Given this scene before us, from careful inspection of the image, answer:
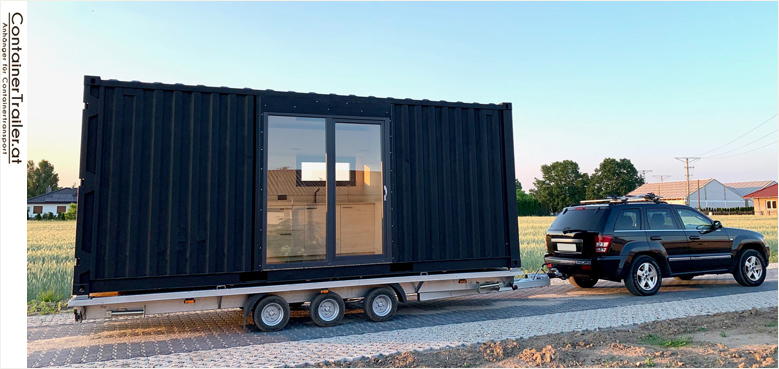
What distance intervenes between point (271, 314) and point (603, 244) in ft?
18.2

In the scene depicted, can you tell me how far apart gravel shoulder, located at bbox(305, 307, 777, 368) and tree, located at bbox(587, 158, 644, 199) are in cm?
8715

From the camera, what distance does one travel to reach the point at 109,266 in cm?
551

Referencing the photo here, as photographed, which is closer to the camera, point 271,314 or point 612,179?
point 271,314

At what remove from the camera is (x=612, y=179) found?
292ft

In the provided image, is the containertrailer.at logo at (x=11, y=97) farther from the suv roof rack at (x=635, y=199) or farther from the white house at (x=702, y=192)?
the white house at (x=702, y=192)

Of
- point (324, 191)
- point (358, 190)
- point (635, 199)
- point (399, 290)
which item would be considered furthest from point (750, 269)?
point (324, 191)

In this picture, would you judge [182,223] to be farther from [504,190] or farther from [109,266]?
[504,190]

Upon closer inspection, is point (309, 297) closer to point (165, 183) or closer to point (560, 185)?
point (165, 183)

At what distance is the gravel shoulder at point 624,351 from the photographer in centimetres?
457

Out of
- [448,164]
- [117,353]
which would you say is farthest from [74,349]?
[448,164]

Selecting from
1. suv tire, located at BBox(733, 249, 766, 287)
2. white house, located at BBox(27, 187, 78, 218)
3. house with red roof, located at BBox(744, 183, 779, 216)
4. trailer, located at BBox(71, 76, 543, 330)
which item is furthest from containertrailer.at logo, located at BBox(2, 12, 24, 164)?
house with red roof, located at BBox(744, 183, 779, 216)

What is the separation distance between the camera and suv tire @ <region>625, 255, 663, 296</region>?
852 cm

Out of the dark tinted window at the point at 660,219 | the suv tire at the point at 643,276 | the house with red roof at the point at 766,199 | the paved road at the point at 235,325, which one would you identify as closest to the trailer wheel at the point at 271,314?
the paved road at the point at 235,325

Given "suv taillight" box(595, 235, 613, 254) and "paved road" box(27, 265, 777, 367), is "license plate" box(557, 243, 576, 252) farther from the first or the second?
"paved road" box(27, 265, 777, 367)
